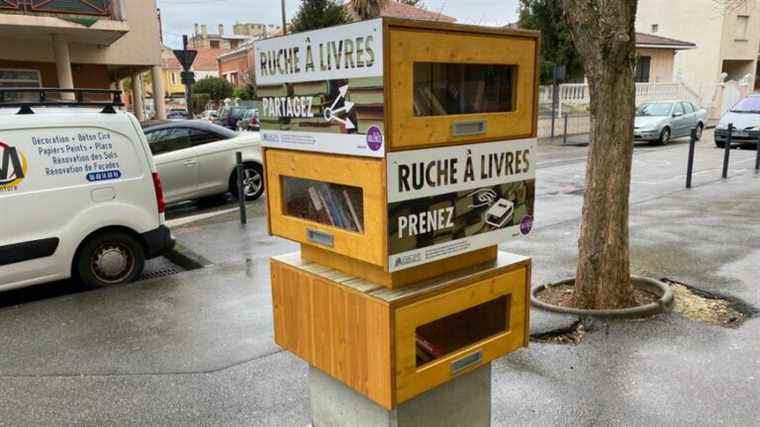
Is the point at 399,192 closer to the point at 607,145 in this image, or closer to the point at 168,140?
the point at 607,145

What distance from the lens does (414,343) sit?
226cm

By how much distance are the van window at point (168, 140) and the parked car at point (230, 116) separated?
1894cm

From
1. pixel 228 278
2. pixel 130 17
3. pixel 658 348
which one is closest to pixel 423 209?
pixel 658 348

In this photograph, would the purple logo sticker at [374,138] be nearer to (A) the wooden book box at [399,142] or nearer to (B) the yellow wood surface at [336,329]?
(A) the wooden book box at [399,142]

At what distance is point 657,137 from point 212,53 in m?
68.4

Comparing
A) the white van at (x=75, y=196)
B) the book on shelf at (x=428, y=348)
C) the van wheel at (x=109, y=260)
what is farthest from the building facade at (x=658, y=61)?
the book on shelf at (x=428, y=348)

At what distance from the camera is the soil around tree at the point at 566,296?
5.11m

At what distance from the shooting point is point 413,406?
2.43m

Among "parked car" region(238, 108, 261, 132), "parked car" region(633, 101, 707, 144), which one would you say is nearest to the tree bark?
"parked car" region(633, 101, 707, 144)

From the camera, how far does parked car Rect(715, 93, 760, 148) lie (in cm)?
1692

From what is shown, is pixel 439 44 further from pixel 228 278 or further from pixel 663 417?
pixel 228 278

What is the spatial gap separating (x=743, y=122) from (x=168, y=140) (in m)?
15.7

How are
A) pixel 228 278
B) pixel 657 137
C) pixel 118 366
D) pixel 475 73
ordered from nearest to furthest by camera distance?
pixel 475 73
pixel 118 366
pixel 228 278
pixel 657 137

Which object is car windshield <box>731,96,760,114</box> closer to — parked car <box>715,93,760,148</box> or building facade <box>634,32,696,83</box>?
parked car <box>715,93,760,148</box>
